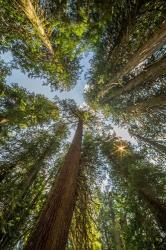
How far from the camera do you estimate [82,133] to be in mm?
8891

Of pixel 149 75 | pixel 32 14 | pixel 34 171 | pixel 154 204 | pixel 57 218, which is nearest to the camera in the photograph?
pixel 57 218

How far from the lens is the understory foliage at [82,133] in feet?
16.0

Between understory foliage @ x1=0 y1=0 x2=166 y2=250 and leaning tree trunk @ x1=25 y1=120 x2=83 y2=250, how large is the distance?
2cm

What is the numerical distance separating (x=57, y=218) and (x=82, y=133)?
18.4 ft

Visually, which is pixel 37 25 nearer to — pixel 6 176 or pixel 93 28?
pixel 93 28

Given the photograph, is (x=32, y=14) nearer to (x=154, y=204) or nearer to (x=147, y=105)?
(x=147, y=105)

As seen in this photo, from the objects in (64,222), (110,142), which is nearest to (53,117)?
(110,142)

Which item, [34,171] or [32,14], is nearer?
[32,14]

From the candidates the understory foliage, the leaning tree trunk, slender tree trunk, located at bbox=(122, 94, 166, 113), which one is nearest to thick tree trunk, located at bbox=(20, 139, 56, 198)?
the understory foliage

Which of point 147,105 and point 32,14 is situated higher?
point 147,105

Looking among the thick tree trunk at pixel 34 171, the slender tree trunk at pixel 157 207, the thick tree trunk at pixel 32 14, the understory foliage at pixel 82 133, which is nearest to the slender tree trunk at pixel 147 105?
the understory foliage at pixel 82 133

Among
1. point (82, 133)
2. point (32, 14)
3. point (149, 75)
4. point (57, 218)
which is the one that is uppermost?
point (149, 75)

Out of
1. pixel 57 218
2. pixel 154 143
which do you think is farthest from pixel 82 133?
pixel 57 218

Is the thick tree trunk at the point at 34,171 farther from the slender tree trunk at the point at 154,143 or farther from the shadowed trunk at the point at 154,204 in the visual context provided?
the slender tree trunk at the point at 154,143
